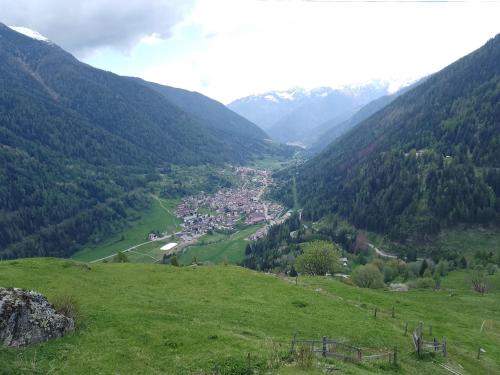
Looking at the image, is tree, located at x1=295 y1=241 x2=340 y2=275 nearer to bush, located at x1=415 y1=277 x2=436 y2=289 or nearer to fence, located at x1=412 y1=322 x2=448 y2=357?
bush, located at x1=415 y1=277 x2=436 y2=289

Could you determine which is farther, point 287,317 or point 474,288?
point 474,288

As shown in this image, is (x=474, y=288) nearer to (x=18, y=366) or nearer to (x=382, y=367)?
(x=382, y=367)

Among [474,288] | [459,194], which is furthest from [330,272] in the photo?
[459,194]

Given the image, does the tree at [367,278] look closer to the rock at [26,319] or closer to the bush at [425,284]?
the bush at [425,284]

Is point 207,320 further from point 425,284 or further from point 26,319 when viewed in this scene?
point 425,284

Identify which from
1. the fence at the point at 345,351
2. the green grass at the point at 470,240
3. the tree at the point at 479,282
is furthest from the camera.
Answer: the green grass at the point at 470,240

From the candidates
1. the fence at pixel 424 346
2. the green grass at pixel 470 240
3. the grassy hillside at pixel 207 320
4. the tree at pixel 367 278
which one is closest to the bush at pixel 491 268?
the green grass at pixel 470 240

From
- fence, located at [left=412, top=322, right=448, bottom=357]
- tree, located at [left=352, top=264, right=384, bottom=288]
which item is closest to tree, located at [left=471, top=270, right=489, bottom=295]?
tree, located at [left=352, top=264, right=384, bottom=288]
